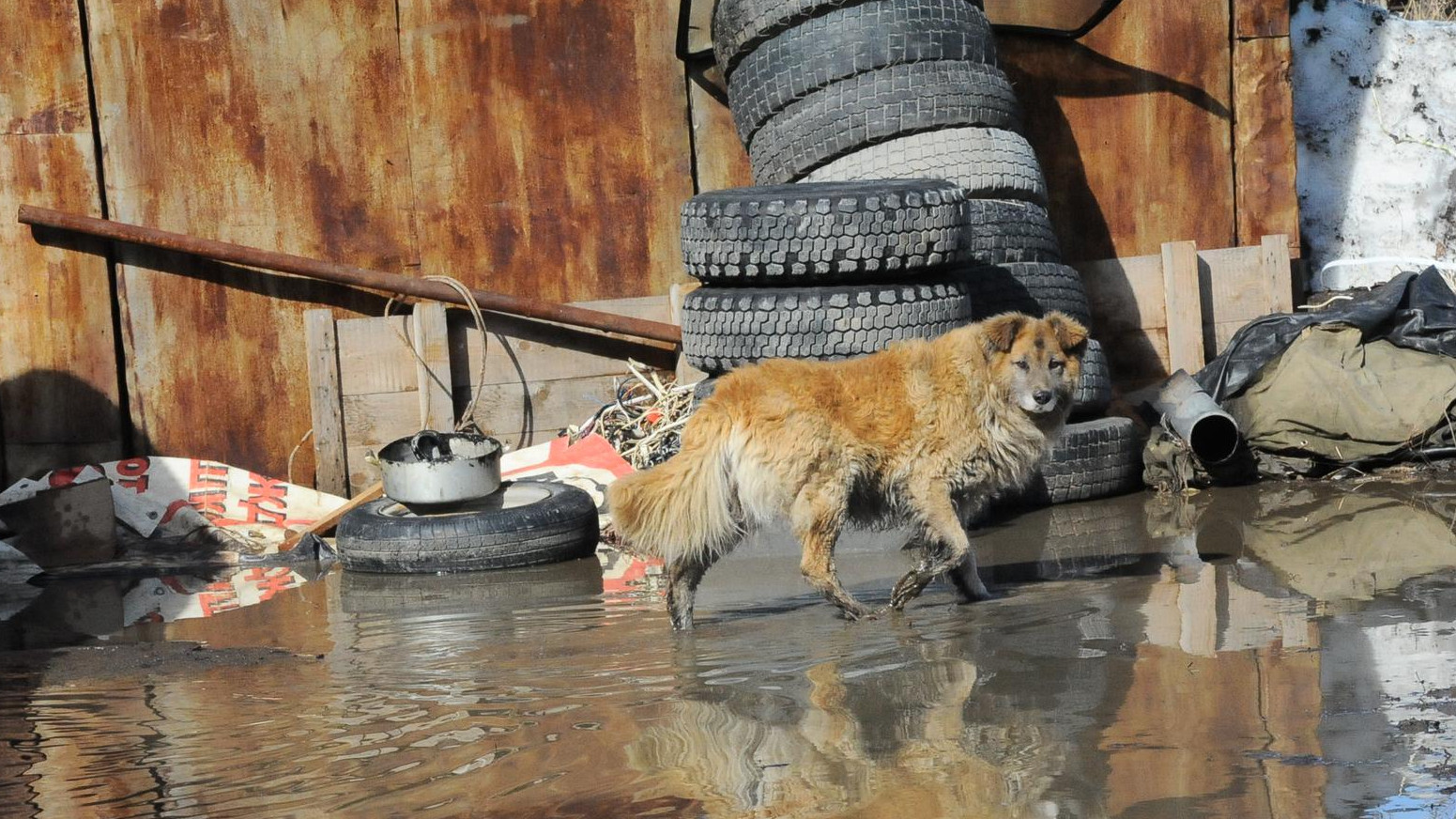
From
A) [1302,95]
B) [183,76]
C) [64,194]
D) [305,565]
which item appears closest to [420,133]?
[183,76]

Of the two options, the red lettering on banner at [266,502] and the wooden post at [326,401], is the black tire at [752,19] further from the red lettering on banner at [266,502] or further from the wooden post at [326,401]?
the red lettering on banner at [266,502]

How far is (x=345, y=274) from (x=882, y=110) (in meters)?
3.80

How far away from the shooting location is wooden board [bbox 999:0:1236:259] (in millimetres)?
11258

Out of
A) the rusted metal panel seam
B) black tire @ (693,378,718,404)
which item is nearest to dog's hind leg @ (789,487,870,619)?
black tire @ (693,378,718,404)

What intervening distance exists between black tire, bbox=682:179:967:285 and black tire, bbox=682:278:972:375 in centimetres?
13

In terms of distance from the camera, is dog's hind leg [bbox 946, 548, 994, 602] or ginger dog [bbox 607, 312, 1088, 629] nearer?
ginger dog [bbox 607, 312, 1088, 629]

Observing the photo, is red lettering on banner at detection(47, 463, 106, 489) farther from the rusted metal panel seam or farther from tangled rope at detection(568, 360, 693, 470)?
tangled rope at detection(568, 360, 693, 470)

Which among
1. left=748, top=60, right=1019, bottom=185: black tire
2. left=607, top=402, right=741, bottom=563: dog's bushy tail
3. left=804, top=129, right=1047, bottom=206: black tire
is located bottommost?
left=607, top=402, right=741, bottom=563: dog's bushy tail

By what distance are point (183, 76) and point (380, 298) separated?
200cm

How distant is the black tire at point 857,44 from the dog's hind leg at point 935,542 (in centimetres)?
382

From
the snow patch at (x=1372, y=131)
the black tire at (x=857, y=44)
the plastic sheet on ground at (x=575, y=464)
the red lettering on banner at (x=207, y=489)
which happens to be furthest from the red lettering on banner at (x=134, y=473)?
the snow patch at (x=1372, y=131)

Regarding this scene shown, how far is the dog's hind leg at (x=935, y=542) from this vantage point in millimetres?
6668

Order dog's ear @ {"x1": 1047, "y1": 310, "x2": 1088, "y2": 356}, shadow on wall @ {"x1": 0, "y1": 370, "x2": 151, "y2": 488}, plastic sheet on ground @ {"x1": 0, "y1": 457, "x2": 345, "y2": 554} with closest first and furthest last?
1. dog's ear @ {"x1": 1047, "y1": 310, "x2": 1088, "y2": 356}
2. plastic sheet on ground @ {"x1": 0, "y1": 457, "x2": 345, "y2": 554}
3. shadow on wall @ {"x1": 0, "y1": 370, "x2": 151, "y2": 488}

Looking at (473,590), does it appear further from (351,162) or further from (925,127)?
(925,127)
